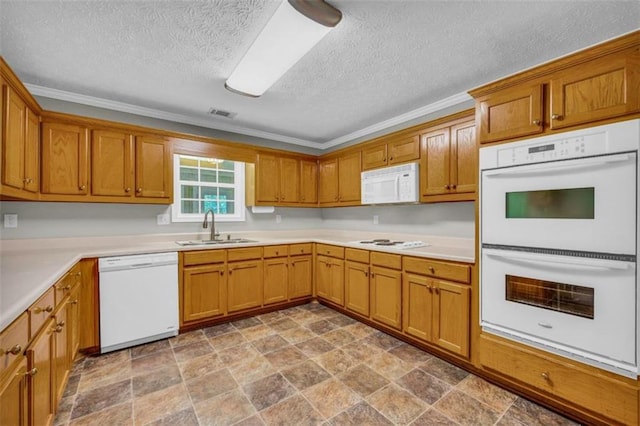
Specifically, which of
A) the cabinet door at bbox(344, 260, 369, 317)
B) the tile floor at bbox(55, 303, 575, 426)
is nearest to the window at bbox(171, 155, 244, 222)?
the tile floor at bbox(55, 303, 575, 426)

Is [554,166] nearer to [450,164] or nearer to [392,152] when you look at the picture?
[450,164]

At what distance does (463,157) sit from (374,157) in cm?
113

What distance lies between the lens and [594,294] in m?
1.61

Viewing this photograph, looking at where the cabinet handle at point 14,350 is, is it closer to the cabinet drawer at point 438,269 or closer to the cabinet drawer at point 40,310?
the cabinet drawer at point 40,310

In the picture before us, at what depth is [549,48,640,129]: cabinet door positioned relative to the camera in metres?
1.52

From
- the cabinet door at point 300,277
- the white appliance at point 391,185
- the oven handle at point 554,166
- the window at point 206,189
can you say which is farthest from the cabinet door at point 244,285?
the oven handle at point 554,166

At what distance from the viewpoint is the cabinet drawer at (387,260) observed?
2765 millimetres

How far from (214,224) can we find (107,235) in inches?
44.3

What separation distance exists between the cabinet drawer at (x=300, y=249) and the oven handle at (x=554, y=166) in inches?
94.5

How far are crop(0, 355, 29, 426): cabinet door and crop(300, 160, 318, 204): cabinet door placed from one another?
3382 millimetres

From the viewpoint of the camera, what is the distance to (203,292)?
120 inches

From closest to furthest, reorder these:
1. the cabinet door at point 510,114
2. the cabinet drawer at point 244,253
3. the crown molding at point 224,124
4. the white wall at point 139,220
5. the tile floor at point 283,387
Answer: the tile floor at point 283,387 < the cabinet door at point 510,114 < the white wall at point 139,220 < the crown molding at point 224,124 < the cabinet drawer at point 244,253

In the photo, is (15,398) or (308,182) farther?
(308,182)

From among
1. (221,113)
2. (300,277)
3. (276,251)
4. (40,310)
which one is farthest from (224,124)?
(40,310)
